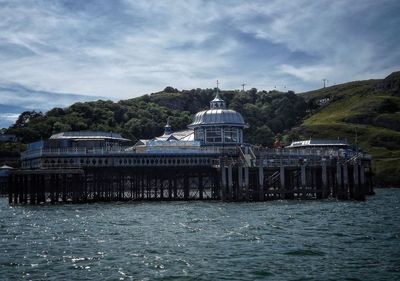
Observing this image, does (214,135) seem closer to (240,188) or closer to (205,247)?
(240,188)

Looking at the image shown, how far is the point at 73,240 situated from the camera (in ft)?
158

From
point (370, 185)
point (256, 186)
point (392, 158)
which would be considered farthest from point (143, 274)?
point (392, 158)

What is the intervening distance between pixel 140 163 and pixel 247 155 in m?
16.9

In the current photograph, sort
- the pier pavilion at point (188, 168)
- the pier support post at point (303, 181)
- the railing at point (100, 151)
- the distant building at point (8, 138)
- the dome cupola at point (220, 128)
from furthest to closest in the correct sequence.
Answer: the distant building at point (8, 138)
the dome cupola at point (220, 128)
the railing at point (100, 151)
the pier pavilion at point (188, 168)
the pier support post at point (303, 181)

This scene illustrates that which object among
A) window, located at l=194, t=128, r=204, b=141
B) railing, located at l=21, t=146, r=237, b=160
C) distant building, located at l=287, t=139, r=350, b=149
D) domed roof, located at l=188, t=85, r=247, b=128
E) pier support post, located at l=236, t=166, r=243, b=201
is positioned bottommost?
pier support post, located at l=236, t=166, r=243, b=201

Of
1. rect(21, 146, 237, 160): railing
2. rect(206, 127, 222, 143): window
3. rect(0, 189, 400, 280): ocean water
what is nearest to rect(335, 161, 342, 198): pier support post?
rect(21, 146, 237, 160): railing

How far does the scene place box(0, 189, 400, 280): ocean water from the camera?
35.0m

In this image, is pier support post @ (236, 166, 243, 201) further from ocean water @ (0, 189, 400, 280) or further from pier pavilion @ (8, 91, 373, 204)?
ocean water @ (0, 189, 400, 280)

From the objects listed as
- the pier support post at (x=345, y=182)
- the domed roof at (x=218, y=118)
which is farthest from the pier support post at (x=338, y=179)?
the domed roof at (x=218, y=118)

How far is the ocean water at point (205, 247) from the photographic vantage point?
3500cm

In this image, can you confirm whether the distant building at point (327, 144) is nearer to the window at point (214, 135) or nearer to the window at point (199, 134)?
the window at point (214, 135)

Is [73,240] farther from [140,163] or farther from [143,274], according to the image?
[140,163]

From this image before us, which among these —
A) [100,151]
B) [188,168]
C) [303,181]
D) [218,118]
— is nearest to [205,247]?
[303,181]

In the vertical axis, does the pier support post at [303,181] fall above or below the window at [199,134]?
below
